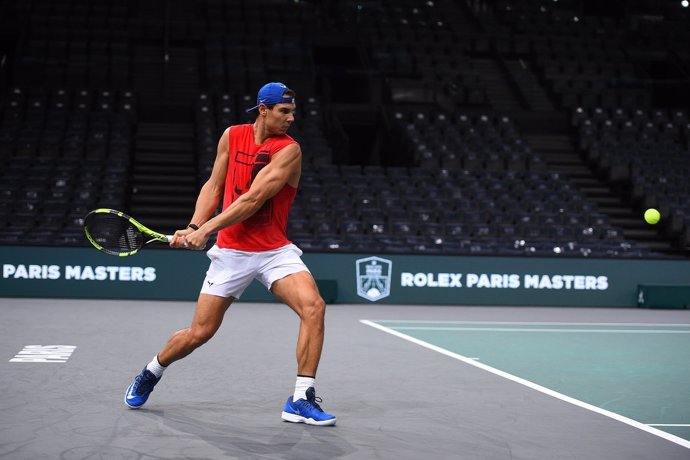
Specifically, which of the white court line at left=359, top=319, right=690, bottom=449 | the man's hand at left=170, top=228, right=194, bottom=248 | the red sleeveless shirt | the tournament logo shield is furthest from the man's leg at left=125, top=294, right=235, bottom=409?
the tournament logo shield

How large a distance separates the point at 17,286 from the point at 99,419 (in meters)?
11.7

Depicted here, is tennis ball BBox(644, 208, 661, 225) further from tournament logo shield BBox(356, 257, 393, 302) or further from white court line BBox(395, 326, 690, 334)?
white court line BBox(395, 326, 690, 334)

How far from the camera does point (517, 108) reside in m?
28.8

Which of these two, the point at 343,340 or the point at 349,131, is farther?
the point at 349,131

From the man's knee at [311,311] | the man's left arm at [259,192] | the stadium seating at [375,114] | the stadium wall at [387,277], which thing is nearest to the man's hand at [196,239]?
the man's left arm at [259,192]

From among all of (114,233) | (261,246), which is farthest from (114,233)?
(261,246)

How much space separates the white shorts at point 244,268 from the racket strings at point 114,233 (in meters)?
0.62

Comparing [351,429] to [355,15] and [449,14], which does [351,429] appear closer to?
[355,15]

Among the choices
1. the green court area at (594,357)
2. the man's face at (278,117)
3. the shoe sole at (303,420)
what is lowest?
the green court area at (594,357)

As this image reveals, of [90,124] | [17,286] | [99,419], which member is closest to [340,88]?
[90,124]

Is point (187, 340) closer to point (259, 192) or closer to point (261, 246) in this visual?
point (261, 246)

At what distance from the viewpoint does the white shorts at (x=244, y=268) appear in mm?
6562

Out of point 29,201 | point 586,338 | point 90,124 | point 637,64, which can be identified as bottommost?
point 586,338

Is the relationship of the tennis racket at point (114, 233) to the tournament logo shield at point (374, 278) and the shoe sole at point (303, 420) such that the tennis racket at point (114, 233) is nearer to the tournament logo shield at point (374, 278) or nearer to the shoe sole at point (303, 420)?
the shoe sole at point (303, 420)
